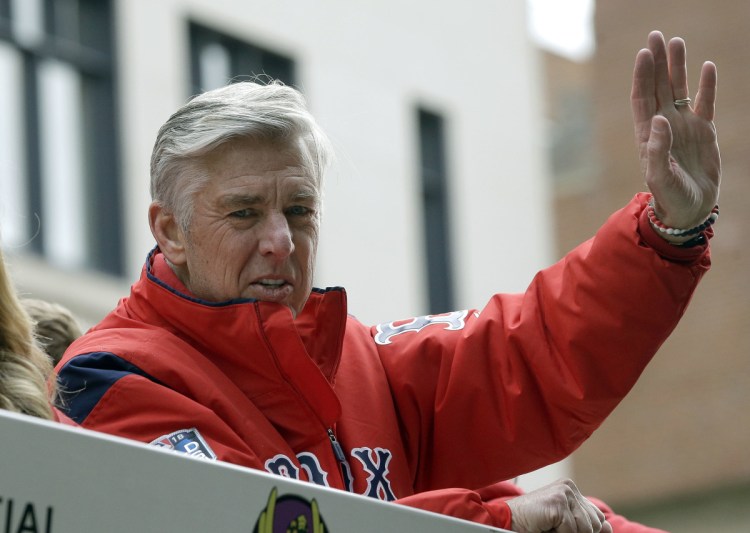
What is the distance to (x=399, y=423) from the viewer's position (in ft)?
11.0

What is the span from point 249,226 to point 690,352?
17015 millimetres

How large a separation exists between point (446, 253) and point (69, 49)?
4.48m

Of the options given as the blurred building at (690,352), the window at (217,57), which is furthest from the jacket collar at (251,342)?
the blurred building at (690,352)

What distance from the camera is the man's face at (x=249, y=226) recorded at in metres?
3.18

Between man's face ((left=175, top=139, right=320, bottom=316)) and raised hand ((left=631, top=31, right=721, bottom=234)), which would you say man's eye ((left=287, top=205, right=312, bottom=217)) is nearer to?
man's face ((left=175, top=139, right=320, bottom=316))

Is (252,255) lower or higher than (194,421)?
higher

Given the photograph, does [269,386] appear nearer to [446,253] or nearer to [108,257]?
[108,257]

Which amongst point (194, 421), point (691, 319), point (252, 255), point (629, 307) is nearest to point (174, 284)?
point (252, 255)

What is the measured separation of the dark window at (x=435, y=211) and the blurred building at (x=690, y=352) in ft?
13.2

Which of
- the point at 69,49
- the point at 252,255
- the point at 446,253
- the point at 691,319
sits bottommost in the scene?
the point at 691,319

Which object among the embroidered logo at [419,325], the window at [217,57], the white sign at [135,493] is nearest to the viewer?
the white sign at [135,493]

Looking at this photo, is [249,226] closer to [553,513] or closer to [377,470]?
[377,470]

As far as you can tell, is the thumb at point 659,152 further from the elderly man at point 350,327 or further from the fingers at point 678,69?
the fingers at point 678,69

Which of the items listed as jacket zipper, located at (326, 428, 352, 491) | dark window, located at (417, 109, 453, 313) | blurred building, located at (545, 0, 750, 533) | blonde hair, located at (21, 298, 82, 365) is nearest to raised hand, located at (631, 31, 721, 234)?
jacket zipper, located at (326, 428, 352, 491)
